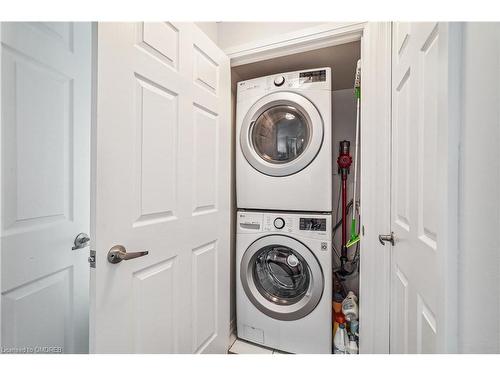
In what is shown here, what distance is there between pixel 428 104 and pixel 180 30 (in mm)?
981

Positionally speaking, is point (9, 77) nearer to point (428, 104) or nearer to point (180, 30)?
point (180, 30)

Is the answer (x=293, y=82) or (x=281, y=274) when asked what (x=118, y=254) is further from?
(x=293, y=82)

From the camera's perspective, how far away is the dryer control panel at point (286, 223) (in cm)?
135

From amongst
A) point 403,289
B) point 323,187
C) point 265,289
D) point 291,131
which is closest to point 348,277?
point 265,289

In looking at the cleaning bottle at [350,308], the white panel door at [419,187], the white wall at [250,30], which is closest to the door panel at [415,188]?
the white panel door at [419,187]

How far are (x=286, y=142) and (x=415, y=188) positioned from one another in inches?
35.4

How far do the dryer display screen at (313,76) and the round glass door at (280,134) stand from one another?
18 cm

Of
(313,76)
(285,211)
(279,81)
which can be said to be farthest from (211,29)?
(285,211)

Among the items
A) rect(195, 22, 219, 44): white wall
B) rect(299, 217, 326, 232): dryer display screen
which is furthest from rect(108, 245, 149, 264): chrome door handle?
rect(195, 22, 219, 44): white wall

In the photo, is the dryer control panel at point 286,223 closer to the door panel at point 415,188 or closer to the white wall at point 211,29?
the door panel at point 415,188

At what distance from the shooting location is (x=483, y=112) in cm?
38

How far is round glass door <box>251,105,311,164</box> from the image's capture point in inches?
57.2

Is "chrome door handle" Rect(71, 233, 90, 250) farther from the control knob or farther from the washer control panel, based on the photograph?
the control knob

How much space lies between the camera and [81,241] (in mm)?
993
